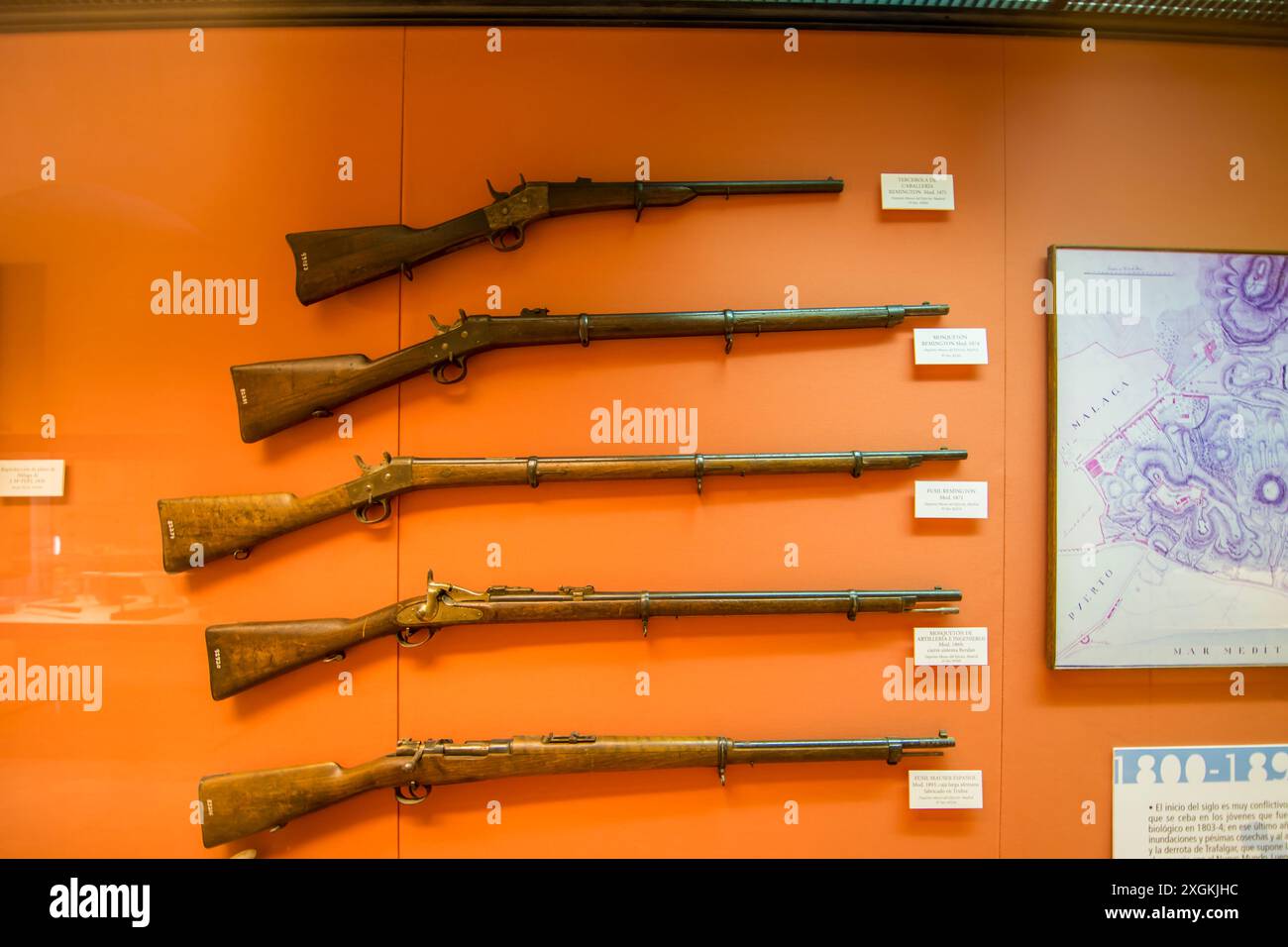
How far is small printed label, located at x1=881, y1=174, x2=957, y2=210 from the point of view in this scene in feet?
10.8

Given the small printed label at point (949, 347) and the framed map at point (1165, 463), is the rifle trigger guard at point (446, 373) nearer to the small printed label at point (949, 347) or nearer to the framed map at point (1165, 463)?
the small printed label at point (949, 347)

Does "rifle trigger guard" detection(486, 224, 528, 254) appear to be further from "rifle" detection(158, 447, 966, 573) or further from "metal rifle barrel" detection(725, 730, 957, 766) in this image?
"metal rifle barrel" detection(725, 730, 957, 766)

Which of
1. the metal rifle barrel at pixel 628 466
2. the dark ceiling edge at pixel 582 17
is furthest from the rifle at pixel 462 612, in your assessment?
the dark ceiling edge at pixel 582 17

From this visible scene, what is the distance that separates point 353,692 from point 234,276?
2167mm

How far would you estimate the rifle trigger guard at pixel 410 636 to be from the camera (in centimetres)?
312

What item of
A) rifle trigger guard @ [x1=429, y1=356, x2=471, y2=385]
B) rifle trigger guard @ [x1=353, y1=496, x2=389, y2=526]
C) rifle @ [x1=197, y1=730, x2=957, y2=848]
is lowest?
rifle @ [x1=197, y1=730, x2=957, y2=848]

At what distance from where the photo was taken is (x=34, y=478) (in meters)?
3.23

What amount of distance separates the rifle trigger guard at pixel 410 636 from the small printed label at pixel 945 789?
2471 millimetres

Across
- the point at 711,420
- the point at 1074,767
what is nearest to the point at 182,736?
the point at 711,420

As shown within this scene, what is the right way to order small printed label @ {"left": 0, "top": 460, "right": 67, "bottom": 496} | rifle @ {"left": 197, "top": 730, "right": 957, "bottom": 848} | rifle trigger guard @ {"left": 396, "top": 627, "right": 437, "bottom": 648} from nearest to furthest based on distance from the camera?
1. rifle @ {"left": 197, "top": 730, "right": 957, "bottom": 848}
2. rifle trigger guard @ {"left": 396, "top": 627, "right": 437, "bottom": 648}
3. small printed label @ {"left": 0, "top": 460, "right": 67, "bottom": 496}

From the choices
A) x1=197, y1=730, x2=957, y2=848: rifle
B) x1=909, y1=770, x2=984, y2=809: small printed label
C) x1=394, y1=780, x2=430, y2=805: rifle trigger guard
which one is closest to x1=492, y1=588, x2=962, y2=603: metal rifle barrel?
x1=197, y1=730, x2=957, y2=848: rifle

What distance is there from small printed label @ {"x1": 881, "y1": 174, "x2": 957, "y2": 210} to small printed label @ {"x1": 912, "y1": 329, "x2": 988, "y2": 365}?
63 centimetres

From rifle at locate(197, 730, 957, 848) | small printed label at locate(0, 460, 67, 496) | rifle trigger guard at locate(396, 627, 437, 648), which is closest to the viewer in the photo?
rifle at locate(197, 730, 957, 848)
